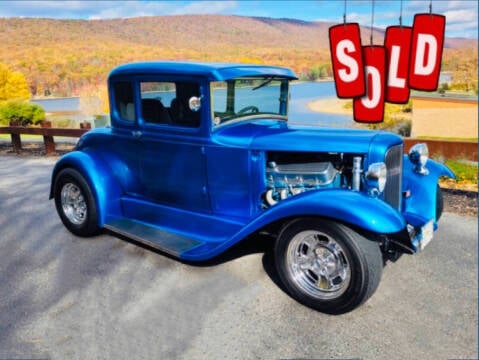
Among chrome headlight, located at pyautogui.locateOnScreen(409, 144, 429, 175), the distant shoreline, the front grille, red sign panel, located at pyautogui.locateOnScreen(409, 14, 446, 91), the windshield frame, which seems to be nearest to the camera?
the front grille

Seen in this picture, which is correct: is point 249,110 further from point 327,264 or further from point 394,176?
point 327,264

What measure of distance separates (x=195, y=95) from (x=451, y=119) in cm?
489

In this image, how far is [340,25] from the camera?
493 centimetres

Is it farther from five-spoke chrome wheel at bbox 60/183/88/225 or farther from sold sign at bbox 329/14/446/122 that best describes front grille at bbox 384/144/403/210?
five-spoke chrome wheel at bbox 60/183/88/225

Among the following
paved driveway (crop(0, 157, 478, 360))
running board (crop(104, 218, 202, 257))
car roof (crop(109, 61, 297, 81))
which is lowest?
paved driveway (crop(0, 157, 478, 360))

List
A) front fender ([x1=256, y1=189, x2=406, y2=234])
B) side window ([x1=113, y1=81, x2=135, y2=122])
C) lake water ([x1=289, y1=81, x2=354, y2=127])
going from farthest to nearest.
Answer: lake water ([x1=289, y1=81, x2=354, y2=127]), side window ([x1=113, y1=81, x2=135, y2=122]), front fender ([x1=256, y1=189, x2=406, y2=234])

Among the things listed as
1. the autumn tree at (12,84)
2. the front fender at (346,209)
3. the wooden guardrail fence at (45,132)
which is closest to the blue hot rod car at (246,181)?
the front fender at (346,209)

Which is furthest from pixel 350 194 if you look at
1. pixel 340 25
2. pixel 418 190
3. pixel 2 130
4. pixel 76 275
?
pixel 2 130

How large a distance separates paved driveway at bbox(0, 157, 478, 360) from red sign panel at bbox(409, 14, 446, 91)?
1.69m

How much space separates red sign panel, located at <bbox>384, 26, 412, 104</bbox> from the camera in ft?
15.5

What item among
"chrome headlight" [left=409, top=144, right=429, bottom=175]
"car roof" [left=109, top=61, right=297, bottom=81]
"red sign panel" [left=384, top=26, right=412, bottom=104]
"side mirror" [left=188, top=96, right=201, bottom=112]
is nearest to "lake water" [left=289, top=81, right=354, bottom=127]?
"red sign panel" [left=384, top=26, right=412, bottom=104]

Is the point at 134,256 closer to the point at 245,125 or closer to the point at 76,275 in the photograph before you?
the point at 76,275

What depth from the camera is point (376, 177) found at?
289 centimetres

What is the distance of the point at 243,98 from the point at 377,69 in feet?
7.09
